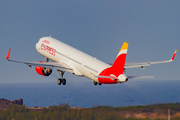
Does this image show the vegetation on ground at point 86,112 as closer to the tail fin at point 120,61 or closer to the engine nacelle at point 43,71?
the tail fin at point 120,61

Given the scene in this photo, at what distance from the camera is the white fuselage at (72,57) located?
61.6 m

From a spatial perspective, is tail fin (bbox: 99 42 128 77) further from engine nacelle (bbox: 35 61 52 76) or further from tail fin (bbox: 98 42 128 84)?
engine nacelle (bbox: 35 61 52 76)

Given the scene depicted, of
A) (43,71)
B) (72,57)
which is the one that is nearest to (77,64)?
(72,57)

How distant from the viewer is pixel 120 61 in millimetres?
55469

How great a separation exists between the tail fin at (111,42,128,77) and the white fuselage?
3.97 metres

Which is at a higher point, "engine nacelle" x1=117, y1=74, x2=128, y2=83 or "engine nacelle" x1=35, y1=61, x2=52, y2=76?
"engine nacelle" x1=35, y1=61, x2=52, y2=76

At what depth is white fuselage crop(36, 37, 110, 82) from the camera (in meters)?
61.6

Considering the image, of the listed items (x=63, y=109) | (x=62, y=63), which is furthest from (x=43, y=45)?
(x=63, y=109)

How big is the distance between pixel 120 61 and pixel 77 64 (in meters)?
12.0

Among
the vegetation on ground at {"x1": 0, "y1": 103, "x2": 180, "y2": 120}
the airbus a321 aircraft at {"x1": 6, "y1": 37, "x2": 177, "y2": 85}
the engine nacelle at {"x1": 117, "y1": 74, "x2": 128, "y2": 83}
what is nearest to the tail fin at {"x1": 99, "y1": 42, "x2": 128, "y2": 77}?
the airbus a321 aircraft at {"x1": 6, "y1": 37, "x2": 177, "y2": 85}

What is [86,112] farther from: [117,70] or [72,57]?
[117,70]

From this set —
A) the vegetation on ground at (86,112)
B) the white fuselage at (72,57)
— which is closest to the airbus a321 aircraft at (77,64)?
the white fuselage at (72,57)

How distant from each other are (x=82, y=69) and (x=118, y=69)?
10005mm

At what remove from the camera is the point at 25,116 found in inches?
2945
